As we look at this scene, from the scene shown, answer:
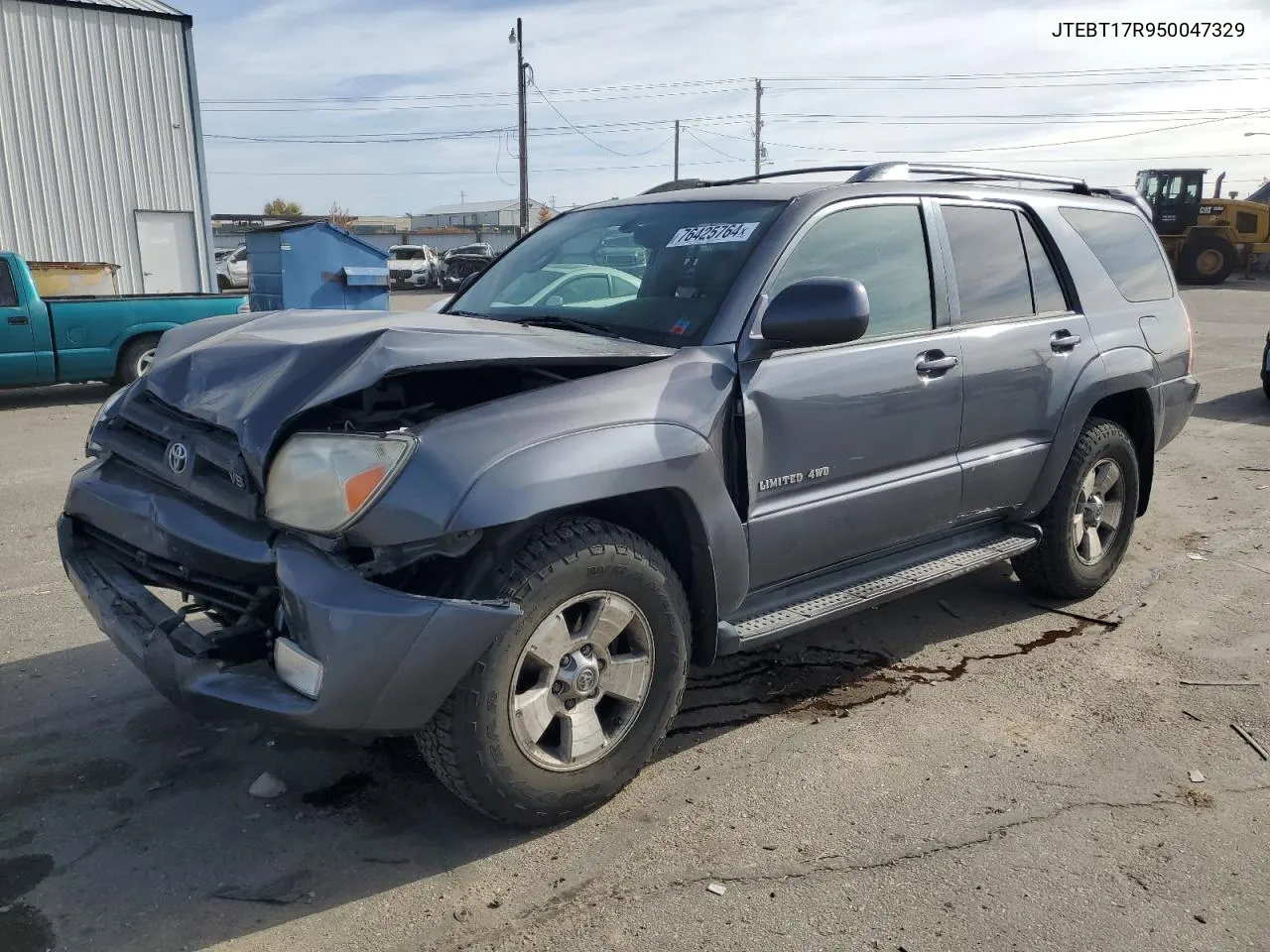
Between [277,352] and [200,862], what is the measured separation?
1434 millimetres

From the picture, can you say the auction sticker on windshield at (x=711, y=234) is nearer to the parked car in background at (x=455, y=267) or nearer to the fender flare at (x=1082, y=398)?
the fender flare at (x=1082, y=398)

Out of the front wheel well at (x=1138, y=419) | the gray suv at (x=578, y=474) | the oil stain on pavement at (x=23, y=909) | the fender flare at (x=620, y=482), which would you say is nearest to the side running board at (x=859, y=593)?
the gray suv at (x=578, y=474)

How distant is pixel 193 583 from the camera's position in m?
2.93

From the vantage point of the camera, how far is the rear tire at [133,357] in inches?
442

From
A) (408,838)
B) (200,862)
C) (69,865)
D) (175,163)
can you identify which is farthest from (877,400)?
(175,163)

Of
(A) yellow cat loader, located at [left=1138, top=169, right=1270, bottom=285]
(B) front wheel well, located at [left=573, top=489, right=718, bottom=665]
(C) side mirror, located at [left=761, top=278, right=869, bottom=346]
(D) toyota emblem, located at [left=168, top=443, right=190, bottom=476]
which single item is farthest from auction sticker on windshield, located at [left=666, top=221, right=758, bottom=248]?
(A) yellow cat loader, located at [left=1138, top=169, right=1270, bottom=285]

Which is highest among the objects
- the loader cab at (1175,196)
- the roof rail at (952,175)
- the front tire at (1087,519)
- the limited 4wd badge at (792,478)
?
the loader cab at (1175,196)

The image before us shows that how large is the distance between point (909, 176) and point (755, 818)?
2.66 meters

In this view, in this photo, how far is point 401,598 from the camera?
2531 mm

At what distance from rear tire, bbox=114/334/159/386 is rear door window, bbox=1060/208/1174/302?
32.1 feet

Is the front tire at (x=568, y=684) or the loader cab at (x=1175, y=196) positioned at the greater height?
the loader cab at (x=1175, y=196)

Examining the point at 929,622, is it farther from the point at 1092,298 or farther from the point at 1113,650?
the point at 1092,298

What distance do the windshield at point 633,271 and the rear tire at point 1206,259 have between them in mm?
32555

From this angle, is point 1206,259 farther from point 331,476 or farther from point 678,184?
point 331,476
